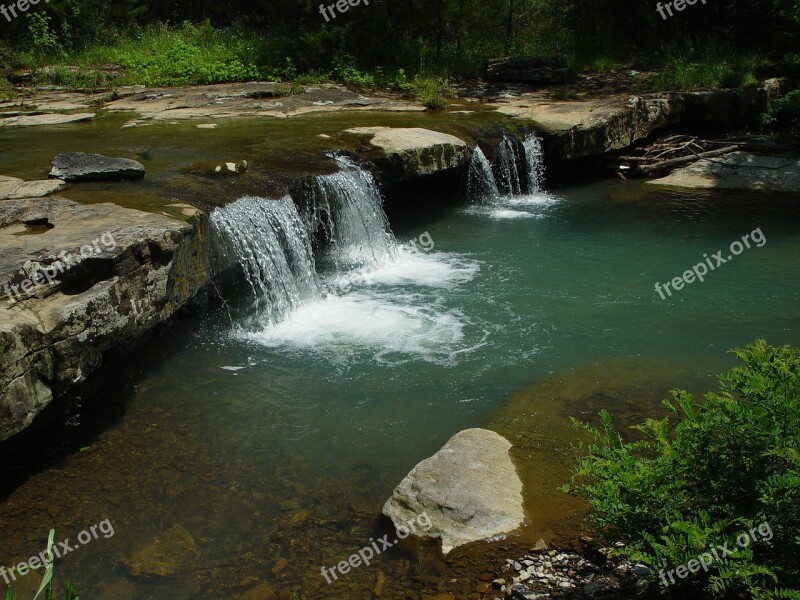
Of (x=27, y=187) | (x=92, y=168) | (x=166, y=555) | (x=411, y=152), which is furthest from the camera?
(x=411, y=152)

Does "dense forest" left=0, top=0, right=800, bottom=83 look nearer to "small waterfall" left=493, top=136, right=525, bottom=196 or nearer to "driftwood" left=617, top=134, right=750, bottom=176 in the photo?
"driftwood" left=617, top=134, right=750, bottom=176

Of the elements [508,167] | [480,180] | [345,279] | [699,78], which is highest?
[699,78]

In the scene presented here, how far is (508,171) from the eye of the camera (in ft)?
35.7

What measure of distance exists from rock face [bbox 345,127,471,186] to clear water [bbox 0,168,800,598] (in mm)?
907

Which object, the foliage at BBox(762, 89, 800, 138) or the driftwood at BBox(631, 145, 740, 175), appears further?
the foliage at BBox(762, 89, 800, 138)

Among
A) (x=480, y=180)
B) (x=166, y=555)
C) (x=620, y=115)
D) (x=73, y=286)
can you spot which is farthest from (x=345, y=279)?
(x=620, y=115)

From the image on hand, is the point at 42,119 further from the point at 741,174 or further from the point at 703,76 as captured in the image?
the point at 703,76

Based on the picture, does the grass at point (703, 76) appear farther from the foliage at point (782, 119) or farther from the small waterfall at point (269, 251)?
the small waterfall at point (269, 251)

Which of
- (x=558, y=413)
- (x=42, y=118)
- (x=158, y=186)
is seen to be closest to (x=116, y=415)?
(x=158, y=186)

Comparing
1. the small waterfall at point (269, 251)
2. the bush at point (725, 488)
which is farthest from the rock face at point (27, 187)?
the bush at point (725, 488)

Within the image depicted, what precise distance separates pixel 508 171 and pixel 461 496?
25.3ft

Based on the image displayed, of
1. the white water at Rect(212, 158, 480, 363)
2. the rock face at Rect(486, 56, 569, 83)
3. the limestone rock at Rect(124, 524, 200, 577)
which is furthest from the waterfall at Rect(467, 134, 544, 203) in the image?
the limestone rock at Rect(124, 524, 200, 577)

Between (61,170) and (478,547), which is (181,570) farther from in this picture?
(61,170)

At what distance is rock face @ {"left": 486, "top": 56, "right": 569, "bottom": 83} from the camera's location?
14.3 m
